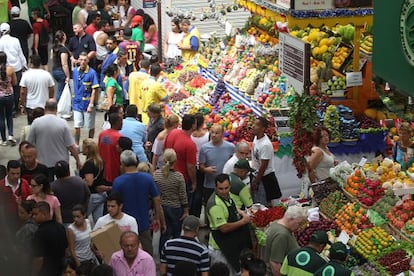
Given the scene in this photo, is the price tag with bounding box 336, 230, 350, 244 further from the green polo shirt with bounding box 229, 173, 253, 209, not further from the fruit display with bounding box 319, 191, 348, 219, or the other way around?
the green polo shirt with bounding box 229, 173, 253, 209

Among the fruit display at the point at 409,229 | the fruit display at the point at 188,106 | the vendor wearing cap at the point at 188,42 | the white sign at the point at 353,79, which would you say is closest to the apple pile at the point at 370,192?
the fruit display at the point at 409,229

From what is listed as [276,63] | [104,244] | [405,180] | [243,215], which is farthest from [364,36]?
[104,244]

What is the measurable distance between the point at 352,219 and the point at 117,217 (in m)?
2.49

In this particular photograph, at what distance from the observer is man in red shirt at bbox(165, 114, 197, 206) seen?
29.4 ft

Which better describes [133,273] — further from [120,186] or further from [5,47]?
[5,47]

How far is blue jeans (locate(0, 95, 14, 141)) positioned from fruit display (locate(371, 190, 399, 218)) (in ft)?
23.0

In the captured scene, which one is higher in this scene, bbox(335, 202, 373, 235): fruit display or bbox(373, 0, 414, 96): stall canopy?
bbox(373, 0, 414, 96): stall canopy

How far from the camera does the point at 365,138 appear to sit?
1009 cm

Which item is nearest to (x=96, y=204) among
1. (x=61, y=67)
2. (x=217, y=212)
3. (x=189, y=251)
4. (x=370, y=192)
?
(x=217, y=212)

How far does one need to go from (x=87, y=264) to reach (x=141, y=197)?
1.44 meters

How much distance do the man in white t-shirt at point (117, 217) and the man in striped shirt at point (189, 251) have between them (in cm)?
63

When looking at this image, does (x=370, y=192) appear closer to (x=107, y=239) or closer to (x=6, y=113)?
(x=107, y=239)

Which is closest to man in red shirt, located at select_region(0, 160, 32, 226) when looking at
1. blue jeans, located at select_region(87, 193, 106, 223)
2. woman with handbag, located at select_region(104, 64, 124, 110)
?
blue jeans, located at select_region(87, 193, 106, 223)

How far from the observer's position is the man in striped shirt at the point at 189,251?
6.30 m
